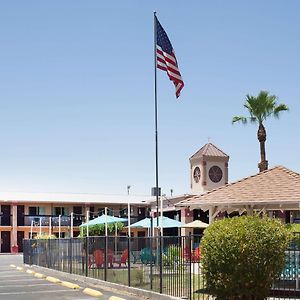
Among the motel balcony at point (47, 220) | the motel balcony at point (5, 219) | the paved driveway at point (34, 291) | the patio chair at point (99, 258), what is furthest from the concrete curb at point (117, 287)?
the motel balcony at point (5, 219)

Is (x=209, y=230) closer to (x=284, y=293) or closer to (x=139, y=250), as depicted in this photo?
(x=284, y=293)

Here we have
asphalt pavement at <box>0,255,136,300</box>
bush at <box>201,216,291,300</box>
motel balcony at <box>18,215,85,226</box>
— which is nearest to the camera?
bush at <box>201,216,291,300</box>

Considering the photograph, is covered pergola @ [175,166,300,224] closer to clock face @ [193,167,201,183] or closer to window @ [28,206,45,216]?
clock face @ [193,167,201,183]

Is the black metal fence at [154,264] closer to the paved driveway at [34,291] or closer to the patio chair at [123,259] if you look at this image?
the patio chair at [123,259]

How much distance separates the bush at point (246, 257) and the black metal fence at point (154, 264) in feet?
2.31

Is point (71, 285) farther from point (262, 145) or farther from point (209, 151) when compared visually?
point (209, 151)

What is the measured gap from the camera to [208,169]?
5347 cm

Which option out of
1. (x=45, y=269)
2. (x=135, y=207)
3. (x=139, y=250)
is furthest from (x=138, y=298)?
(x=135, y=207)

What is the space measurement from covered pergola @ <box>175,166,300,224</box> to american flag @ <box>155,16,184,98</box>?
12.6 feet

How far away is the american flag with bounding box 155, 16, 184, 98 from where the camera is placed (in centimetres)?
2358

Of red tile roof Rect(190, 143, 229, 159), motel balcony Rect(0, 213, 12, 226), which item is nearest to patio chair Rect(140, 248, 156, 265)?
red tile roof Rect(190, 143, 229, 159)

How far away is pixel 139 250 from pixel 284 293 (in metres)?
6.43

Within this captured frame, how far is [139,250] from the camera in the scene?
797 inches

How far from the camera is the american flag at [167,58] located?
928 inches
